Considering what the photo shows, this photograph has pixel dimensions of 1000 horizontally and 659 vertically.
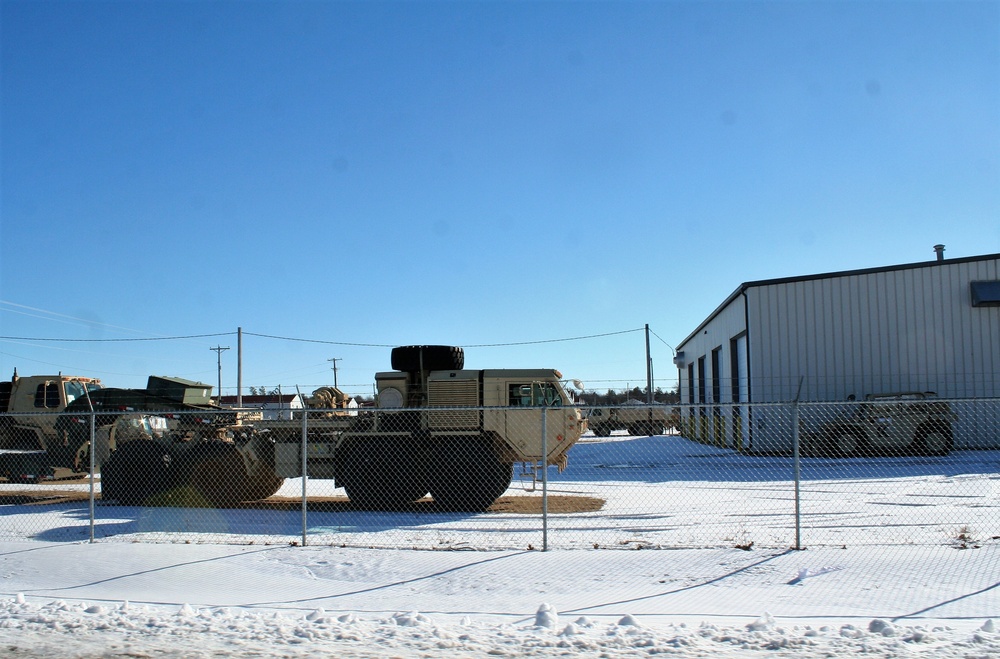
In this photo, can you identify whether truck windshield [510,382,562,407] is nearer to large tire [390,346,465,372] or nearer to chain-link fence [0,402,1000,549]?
chain-link fence [0,402,1000,549]

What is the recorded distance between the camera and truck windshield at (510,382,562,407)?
13508mm

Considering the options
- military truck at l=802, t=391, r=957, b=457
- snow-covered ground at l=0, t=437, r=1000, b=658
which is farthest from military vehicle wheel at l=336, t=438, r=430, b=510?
military truck at l=802, t=391, r=957, b=457

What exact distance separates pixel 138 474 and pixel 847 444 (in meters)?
18.9

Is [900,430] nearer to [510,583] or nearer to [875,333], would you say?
[875,333]

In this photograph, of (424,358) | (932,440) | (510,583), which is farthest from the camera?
(932,440)

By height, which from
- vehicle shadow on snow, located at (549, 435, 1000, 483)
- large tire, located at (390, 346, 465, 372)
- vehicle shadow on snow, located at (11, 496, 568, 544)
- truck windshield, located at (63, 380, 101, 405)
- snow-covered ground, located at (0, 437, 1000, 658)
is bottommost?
vehicle shadow on snow, located at (549, 435, 1000, 483)

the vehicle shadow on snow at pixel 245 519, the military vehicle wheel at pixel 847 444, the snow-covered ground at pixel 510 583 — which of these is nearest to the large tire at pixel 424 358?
the vehicle shadow on snow at pixel 245 519

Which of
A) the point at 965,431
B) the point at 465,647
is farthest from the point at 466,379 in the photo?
the point at 965,431

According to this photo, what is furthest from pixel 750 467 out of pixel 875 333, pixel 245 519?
pixel 245 519

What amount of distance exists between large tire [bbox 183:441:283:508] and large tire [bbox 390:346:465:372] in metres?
3.18

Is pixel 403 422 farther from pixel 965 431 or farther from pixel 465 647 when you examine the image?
pixel 965 431

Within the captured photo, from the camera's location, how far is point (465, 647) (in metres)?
5.80

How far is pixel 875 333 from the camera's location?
25.8 meters

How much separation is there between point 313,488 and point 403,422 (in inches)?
168
